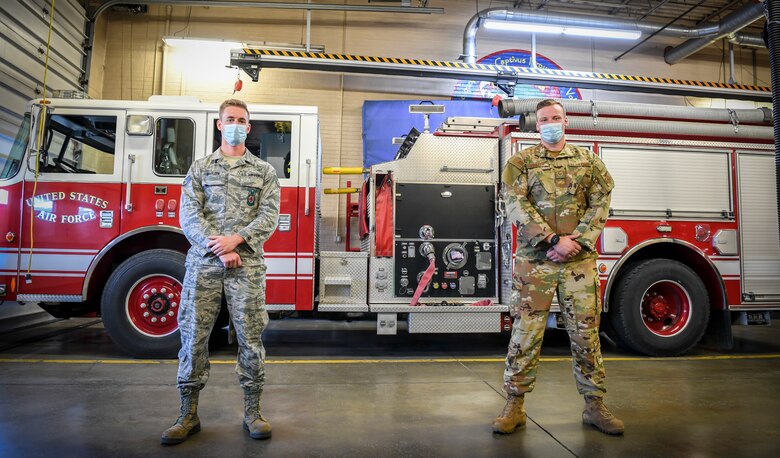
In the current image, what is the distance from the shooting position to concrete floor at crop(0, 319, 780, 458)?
261cm

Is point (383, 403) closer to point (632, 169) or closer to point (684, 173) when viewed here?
point (632, 169)

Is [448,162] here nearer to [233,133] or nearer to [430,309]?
[430,309]

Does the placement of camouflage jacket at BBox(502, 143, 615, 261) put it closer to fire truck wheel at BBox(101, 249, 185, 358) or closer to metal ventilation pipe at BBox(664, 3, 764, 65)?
fire truck wheel at BBox(101, 249, 185, 358)

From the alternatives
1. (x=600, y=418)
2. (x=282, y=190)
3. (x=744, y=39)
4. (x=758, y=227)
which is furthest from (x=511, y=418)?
(x=744, y=39)

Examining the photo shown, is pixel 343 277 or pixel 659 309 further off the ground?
pixel 343 277

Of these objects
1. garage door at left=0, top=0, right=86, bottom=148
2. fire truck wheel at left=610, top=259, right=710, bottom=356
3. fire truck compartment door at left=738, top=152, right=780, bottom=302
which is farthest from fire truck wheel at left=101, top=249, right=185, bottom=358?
fire truck compartment door at left=738, top=152, right=780, bottom=302

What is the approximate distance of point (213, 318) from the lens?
2748 mm

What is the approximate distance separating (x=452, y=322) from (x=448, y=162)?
72.2 inches

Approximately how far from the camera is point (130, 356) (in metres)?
4.77

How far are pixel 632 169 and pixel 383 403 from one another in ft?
13.0

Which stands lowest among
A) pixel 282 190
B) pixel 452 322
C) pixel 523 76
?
pixel 452 322

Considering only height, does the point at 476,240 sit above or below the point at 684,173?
below

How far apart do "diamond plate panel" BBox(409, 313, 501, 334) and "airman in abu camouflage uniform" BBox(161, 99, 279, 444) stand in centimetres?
236

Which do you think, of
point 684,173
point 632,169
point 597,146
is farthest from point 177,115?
point 684,173
